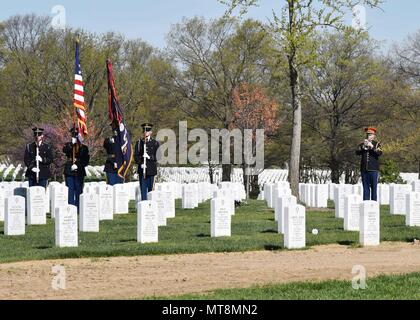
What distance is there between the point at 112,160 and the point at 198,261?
13.0 meters

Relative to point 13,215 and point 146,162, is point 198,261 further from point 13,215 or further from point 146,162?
point 146,162

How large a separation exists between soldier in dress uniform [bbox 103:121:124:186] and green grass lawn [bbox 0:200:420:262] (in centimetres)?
356

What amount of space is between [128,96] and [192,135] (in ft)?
14.8

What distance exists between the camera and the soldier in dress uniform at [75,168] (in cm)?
2233

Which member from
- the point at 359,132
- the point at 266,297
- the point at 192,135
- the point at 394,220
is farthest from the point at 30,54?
the point at 266,297

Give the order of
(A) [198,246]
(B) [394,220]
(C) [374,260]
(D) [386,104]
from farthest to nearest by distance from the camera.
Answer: (D) [386,104] < (B) [394,220] < (A) [198,246] < (C) [374,260]

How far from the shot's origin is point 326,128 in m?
48.0

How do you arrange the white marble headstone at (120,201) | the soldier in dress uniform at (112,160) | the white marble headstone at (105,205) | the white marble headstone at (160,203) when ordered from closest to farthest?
the white marble headstone at (160,203) → the white marble headstone at (105,205) → the white marble headstone at (120,201) → the soldier in dress uniform at (112,160)

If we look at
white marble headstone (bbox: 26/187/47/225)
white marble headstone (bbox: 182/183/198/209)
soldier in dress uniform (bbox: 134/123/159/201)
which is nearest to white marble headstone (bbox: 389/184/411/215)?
white marble headstone (bbox: 182/183/198/209)

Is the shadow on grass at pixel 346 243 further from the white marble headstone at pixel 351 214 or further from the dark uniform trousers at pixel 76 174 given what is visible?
the dark uniform trousers at pixel 76 174

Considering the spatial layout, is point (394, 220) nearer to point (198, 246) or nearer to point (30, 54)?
point (198, 246)

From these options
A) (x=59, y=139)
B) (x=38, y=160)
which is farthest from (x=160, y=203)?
(x=59, y=139)

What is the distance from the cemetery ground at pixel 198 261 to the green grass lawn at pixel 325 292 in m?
0.01

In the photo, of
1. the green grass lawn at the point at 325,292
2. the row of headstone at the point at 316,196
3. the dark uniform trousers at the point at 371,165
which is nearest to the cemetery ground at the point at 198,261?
the green grass lawn at the point at 325,292
